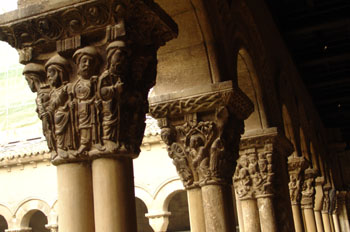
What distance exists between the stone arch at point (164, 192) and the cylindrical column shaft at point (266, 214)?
7996 millimetres

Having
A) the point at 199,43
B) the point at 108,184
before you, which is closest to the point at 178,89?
the point at 199,43

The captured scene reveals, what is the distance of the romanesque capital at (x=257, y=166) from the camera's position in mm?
5582

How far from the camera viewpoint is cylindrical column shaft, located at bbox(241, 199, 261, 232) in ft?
18.0

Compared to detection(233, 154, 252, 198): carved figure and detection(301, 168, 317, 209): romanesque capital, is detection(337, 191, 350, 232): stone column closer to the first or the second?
detection(301, 168, 317, 209): romanesque capital

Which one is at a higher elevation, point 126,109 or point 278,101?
point 278,101

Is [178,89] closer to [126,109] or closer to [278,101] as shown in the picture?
[126,109]

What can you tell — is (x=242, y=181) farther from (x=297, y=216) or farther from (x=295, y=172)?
(x=297, y=216)

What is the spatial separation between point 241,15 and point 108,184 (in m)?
3.32

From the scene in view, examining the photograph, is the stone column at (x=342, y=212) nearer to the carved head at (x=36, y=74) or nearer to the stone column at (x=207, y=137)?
the stone column at (x=207, y=137)

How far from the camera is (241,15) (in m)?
5.45

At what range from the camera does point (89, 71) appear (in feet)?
8.89

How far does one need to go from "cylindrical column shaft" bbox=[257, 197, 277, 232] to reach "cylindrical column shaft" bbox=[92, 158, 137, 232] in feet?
10.4

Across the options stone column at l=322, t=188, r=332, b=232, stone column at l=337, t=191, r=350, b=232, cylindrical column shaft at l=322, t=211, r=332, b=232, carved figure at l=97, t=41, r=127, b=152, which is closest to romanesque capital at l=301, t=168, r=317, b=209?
stone column at l=322, t=188, r=332, b=232

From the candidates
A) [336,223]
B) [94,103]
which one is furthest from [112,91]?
[336,223]
